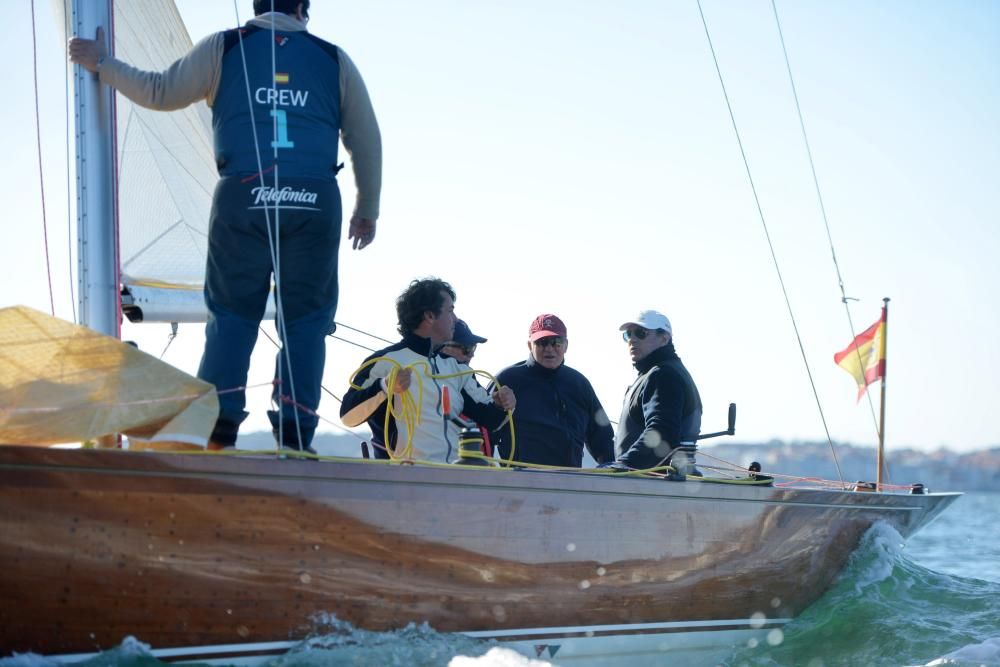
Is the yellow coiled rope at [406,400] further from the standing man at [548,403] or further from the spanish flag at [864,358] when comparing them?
the spanish flag at [864,358]

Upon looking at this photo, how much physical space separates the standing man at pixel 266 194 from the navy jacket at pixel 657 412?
213 cm

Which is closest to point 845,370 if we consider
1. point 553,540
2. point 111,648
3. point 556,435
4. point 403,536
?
point 556,435

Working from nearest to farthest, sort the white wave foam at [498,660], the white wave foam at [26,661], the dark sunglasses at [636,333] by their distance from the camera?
the white wave foam at [26,661], the white wave foam at [498,660], the dark sunglasses at [636,333]

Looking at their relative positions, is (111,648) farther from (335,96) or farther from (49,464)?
(335,96)

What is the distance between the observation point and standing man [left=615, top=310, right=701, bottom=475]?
599 centimetres

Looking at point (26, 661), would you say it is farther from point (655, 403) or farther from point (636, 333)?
point (636, 333)

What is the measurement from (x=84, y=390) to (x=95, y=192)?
124cm

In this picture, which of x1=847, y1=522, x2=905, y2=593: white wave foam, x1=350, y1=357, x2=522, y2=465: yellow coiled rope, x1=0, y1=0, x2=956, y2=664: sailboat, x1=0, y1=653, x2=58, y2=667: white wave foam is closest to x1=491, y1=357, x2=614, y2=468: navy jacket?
x1=350, y1=357, x2=522, y2=465: yellow coiled rope

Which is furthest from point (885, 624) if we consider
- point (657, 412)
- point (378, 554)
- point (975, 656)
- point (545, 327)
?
point (378, 554)

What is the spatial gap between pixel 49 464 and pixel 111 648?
25.1 inches

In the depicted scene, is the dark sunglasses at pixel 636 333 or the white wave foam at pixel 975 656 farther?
the dark sunglasses at pixel 636 333

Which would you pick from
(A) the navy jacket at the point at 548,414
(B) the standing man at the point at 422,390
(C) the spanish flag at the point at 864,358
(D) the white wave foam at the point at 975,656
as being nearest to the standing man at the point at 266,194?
(B) the standing man at the point at 422,390

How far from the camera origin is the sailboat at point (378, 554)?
11.8ft

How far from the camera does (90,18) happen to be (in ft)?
15.7
